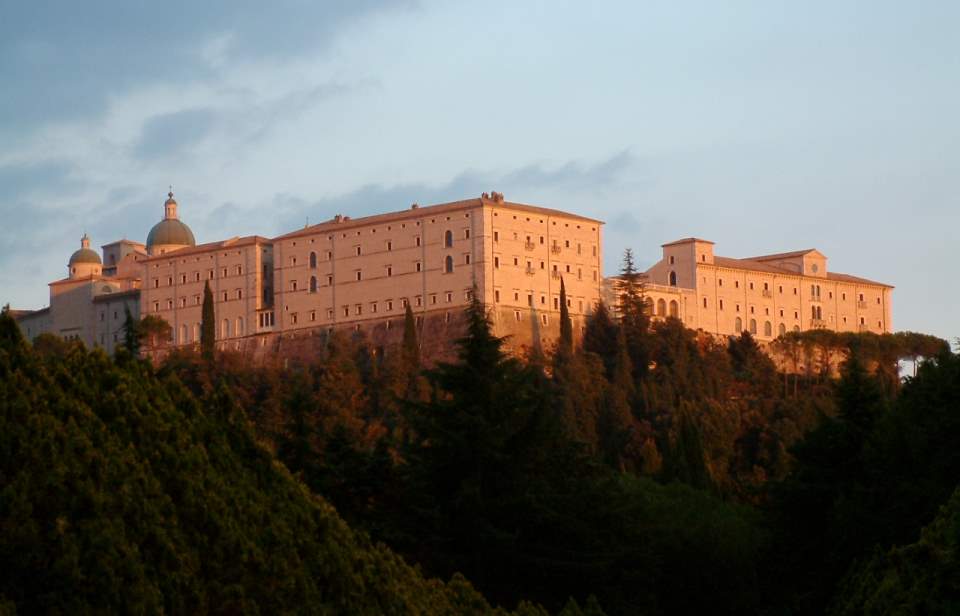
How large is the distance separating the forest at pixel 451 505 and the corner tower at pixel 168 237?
1357 inches

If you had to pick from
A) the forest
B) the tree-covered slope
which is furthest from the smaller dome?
the tree-covered slope

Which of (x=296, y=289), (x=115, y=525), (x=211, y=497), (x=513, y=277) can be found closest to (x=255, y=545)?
(x=211, y=497)

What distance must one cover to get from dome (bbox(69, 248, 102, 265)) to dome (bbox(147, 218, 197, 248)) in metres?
3.77

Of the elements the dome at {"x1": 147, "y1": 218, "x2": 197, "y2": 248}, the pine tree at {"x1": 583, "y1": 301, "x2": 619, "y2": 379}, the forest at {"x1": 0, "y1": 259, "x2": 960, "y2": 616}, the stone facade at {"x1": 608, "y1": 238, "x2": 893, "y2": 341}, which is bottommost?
the forest at {"x1": 0, "y1": 259, "x2": 960, "y2": 616}

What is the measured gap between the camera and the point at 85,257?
98.4 m

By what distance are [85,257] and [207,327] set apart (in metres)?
21.7

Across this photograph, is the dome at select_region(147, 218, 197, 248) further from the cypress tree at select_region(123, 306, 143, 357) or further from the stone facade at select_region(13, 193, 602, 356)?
the cypress tree at select_region(123, 306, 143, 357)

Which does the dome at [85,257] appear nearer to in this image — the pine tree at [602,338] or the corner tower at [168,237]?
the corner tower at [168,237]

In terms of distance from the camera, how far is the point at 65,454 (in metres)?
14.0

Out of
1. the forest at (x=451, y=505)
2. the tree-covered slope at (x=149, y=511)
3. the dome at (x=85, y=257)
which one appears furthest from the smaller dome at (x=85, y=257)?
the tree-covered slope at (x=149, y=511)

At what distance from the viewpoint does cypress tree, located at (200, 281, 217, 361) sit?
75938mm

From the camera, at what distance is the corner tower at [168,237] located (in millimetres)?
95062

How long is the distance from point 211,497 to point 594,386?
57.7 metres

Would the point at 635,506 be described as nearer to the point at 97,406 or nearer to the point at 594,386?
the point at 97,406
